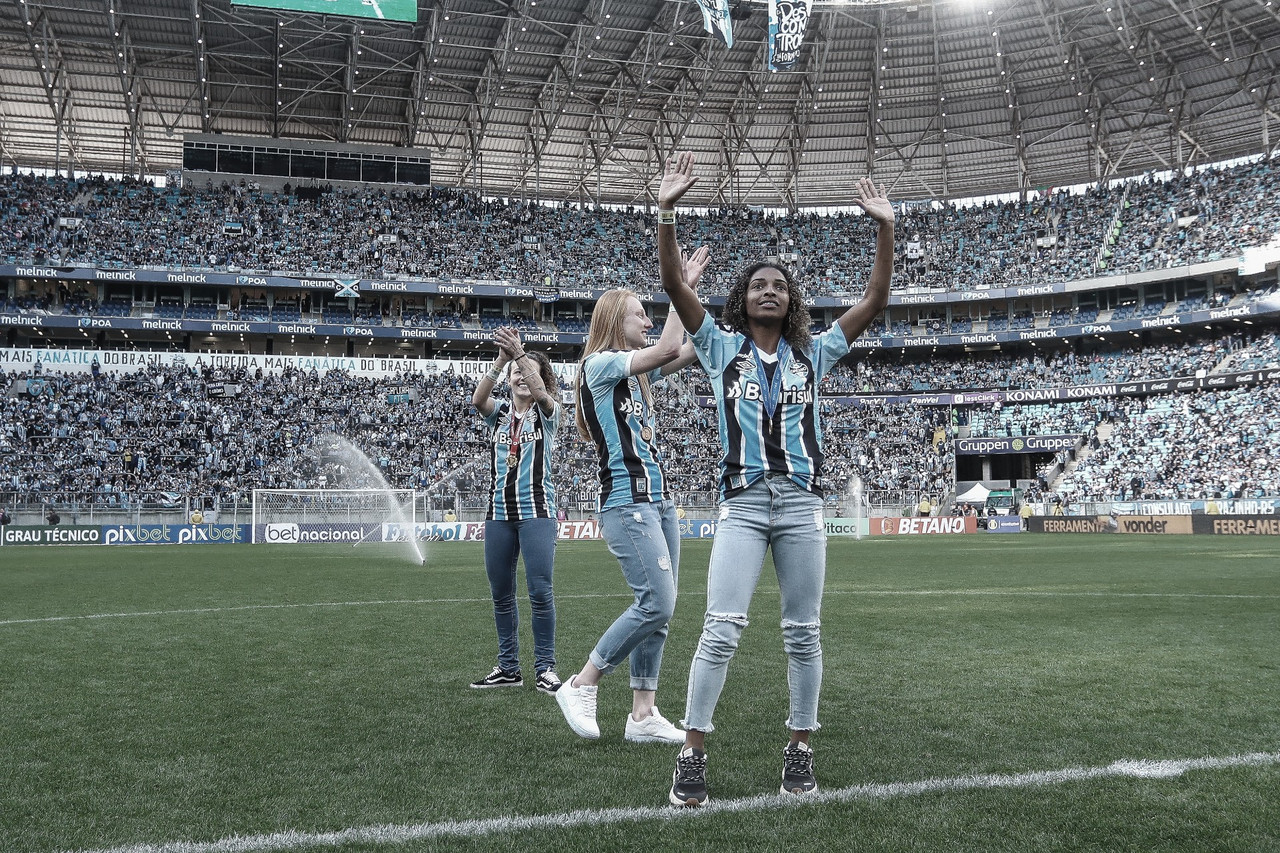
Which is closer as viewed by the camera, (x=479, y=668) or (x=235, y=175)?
(x=479, y=668)

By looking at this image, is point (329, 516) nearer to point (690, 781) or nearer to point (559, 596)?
point (559, 596)

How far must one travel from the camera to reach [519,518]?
6.92m

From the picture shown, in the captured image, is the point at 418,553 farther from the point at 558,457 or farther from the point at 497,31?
the point at 497,31

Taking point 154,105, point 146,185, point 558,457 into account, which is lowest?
point 558,457

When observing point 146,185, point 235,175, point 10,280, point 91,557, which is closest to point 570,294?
point 235,175

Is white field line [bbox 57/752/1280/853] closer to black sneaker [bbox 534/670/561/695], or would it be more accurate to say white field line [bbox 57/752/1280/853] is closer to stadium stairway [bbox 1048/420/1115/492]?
black sneaker [bbox 534/670/561/695]

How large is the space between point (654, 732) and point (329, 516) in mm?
30828

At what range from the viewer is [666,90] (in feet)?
171

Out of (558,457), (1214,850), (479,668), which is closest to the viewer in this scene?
(1214,850)

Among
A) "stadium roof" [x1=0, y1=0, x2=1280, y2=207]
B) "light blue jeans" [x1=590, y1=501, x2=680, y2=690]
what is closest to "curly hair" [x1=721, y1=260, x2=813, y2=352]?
"light blue jeans" [x1=590, y1=501, x2=680, y2=690]

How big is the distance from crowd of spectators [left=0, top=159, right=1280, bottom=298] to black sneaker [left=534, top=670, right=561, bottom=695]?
48.2 metres

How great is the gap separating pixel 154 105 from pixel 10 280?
11.4 metres

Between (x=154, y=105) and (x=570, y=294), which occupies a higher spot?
(x=154, y=105)

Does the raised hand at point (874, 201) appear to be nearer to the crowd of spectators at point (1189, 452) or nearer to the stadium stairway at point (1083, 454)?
the crowd of spectators at point (1189, 452)
